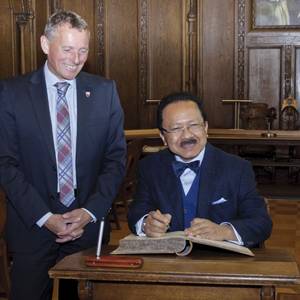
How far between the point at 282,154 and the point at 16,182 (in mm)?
6757

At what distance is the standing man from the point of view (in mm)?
2787

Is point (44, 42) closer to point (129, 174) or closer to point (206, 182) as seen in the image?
point (206, 182)

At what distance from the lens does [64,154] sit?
9.32 feet

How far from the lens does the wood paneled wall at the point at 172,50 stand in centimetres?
1120

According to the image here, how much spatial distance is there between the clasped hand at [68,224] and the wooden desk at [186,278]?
515mm

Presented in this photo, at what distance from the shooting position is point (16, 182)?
2.78 meters

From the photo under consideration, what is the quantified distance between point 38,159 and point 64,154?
0.11m

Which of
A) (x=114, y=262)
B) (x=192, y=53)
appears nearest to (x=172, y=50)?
(x=192, y=53)

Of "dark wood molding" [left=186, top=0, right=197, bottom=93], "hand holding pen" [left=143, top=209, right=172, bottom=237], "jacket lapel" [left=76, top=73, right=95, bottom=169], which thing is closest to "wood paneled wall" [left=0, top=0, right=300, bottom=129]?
"dark wood molding" [left=186, top=0, right=197, bottom=93]

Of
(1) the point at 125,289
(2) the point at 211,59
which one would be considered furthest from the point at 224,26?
(1) the point at 125,289

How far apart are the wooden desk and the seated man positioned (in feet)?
1.52

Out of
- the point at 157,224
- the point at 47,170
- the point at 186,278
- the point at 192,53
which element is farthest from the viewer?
the point at 192,53

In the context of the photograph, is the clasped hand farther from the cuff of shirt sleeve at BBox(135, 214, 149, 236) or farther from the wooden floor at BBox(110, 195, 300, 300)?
the wooden floor at BBox(110, 195, 300, 300)

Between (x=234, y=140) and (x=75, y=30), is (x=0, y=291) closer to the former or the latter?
(x=75, y=30)
